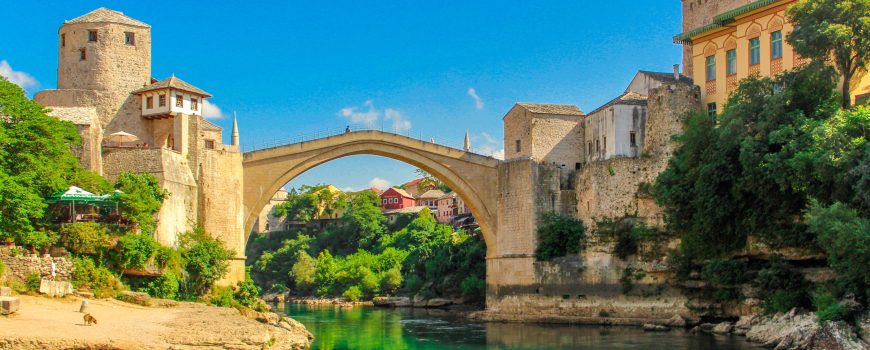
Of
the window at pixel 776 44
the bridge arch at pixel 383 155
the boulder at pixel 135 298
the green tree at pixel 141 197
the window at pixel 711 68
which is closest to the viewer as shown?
the boulder at pixel 135 298

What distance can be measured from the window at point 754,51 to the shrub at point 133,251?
2451 cm

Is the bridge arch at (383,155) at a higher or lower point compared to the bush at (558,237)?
higher

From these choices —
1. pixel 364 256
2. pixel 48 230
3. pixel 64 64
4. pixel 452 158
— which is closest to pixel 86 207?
pixel 48 230

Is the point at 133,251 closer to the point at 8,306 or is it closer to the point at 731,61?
the point at 8,306

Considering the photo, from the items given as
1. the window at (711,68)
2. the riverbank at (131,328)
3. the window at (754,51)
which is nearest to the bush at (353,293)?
the window at (711,68)

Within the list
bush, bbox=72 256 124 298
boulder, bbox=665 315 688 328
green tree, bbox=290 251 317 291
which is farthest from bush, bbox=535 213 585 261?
green tree, bbox=290 251 317 291

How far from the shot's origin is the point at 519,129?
47.0 meters

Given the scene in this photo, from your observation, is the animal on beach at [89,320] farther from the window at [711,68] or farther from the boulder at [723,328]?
the window at [711,68]

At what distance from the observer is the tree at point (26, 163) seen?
2794 cm

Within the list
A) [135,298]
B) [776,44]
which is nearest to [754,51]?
[776,44]

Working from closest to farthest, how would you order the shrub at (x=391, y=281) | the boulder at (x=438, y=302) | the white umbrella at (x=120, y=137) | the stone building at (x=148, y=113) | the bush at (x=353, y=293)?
1. the stone building at (x=148, y=113)
2. the white umbrella at (x=120, y=137)
3. the boulder at (x=438, y=302)
4. the shrub at (x=391, y=281)
5. the bush at (x=353, y=293)

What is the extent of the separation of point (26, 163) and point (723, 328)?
2437 cm

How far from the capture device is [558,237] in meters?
43.8

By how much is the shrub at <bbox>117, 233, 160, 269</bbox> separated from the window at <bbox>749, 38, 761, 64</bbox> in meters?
24.5
